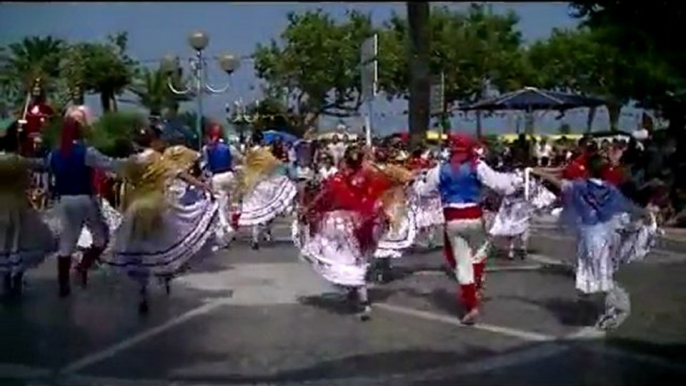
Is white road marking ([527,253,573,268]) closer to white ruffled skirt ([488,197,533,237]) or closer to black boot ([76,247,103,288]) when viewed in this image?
white ruffled skirt ([488,197,533,237])

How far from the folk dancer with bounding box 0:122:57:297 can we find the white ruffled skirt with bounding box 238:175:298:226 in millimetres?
4320

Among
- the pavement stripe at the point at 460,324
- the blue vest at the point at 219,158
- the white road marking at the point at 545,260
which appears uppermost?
the blue vest at the point at 219,158

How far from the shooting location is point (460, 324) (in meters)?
10.8

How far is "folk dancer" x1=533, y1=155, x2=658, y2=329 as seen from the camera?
10.5 meters

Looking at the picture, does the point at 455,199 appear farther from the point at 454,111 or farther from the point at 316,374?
the point at 454,111

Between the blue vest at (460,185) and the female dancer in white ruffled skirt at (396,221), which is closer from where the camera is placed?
the blue vest at (460,185)

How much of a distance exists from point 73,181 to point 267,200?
5.12m

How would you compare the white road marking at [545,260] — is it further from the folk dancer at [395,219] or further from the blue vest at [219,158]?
the blue vest at [219,158]

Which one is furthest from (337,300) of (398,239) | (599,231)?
(599,231)

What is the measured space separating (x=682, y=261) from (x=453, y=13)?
6.49 meters

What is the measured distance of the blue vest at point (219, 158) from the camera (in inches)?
625

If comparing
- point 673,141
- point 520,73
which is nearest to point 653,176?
point 673,141

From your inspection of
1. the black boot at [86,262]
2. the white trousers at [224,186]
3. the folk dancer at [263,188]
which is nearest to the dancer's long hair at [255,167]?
the folk dancer at [263,188]

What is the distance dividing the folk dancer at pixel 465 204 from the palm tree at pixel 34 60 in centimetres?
415
